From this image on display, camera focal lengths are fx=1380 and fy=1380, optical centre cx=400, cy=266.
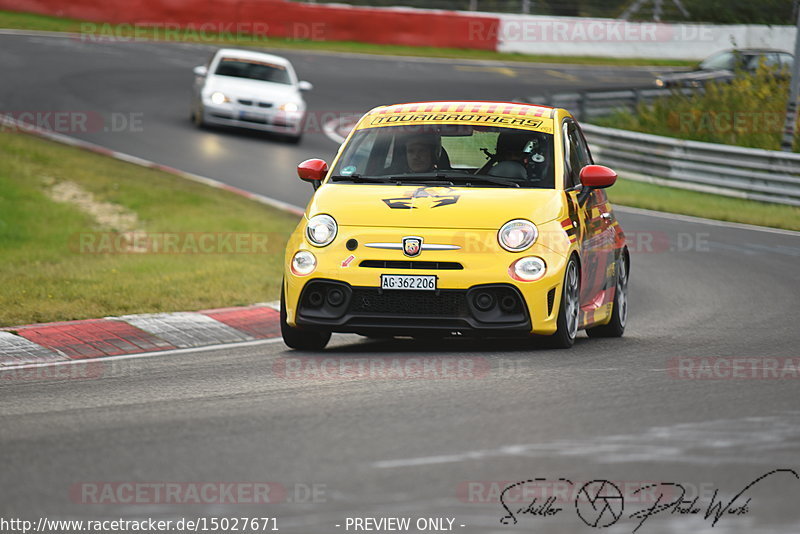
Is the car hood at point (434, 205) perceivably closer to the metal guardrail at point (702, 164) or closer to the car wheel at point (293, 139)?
the metal guardrail at point (702, 164)

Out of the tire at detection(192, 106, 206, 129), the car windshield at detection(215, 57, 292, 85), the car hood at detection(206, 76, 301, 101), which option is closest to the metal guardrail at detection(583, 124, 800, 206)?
the car hood at detection(206, 76, 301, 101)

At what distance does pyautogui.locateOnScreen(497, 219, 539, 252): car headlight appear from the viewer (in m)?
8.88

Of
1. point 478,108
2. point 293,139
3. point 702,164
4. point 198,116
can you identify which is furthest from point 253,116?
point 478,108

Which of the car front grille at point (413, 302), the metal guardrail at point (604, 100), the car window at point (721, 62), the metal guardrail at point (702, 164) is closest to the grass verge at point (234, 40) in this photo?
the car window at point (721, 62)

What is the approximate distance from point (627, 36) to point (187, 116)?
76.0 ft

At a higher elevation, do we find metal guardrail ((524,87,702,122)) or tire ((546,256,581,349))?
tire ((546,256,581,349))

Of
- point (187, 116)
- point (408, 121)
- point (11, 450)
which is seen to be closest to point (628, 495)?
point (11, 450)

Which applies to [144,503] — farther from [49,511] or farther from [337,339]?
[337,339]

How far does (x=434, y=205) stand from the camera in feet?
29.9

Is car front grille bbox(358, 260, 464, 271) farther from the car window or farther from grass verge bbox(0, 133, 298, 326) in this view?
the car window

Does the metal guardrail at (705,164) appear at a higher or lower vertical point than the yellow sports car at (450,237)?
lower

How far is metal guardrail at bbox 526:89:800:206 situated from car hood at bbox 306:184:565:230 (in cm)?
1467

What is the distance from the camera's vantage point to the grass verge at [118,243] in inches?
470

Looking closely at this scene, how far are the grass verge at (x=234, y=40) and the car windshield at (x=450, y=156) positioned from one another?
99.5ft
